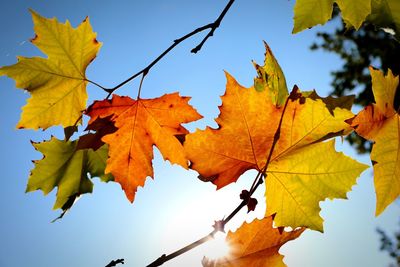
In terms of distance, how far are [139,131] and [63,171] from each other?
1.80 ft

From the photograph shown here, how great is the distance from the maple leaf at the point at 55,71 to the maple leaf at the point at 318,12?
31.4 inches

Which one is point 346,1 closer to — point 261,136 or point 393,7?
point 393,7

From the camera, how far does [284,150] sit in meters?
1.05

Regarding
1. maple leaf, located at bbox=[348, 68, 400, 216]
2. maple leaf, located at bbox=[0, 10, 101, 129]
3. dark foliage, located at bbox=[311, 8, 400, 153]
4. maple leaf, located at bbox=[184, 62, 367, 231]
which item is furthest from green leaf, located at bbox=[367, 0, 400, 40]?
dark foliage, located at bbox=[311, 8, 400, 153]

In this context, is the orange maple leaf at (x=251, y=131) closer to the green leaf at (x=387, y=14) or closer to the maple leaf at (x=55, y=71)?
the green leaf at (x=387, y=14)

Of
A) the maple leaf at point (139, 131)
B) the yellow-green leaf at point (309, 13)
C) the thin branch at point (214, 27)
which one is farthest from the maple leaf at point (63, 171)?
the yellow-green leaf at point (309, 13)

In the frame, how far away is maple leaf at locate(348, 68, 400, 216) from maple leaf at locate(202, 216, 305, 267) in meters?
0.29

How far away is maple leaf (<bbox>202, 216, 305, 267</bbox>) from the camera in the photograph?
3.22 feet

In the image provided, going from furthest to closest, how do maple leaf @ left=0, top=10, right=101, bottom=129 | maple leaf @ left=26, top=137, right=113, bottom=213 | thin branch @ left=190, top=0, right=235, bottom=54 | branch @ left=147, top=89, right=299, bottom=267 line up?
1. maple leaf @ left=26, top=137, right=113, bottom=213
2. maple leaf @ left=0, top=10, right=101, bottom=129
3. thin branch @ left=190, top=0, right=235, bottom=54
4. branch @ left=147, top=89, right=299, bottom=267

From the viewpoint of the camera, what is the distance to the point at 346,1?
1.14 m

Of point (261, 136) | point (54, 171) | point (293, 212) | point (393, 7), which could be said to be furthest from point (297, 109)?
point (54, 171)

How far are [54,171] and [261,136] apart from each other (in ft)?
3.58

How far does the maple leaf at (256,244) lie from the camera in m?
0.98

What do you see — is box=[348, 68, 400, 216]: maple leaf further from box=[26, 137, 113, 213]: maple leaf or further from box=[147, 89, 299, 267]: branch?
box=[26, 137, 113, 213]: maple leaf
